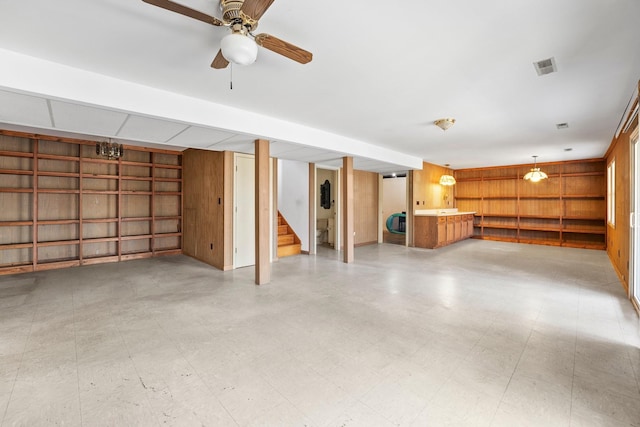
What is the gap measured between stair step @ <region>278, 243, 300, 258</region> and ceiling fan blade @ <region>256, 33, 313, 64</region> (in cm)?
490

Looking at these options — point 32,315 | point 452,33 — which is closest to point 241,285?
point 32,315

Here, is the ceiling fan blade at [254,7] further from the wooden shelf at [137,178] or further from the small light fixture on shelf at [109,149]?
the wooden shelf at [137,178]

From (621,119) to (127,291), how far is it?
7616 mm

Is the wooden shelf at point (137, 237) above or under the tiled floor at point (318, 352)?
above

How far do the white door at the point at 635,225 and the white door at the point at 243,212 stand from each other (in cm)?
539

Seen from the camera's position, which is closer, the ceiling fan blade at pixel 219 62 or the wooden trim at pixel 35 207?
the ceiling fan blade at pixel 219 62

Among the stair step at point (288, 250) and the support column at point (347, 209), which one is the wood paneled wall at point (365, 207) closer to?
the stair step at point (288, 250)

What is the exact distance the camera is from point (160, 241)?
21.9ft

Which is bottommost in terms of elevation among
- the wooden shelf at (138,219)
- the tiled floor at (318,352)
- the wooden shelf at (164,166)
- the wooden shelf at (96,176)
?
the tiled floor at (318,352)

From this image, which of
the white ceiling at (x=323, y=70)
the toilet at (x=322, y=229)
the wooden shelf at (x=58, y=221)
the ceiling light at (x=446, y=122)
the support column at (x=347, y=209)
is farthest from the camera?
the toilet at (x=322, y=229)

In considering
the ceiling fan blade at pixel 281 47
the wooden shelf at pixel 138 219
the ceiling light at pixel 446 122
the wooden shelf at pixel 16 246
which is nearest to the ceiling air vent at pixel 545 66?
the ceiling light at pixel 446 122

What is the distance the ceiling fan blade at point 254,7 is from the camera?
1606 millimetres

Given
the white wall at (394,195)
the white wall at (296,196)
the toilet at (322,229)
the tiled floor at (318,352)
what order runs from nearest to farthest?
the tiled floor at (318,352) → the white wall at (296,196) → the toilet at (322,229) → the white wall at (394,195)

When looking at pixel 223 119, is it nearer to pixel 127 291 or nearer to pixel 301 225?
pixel 127 291
